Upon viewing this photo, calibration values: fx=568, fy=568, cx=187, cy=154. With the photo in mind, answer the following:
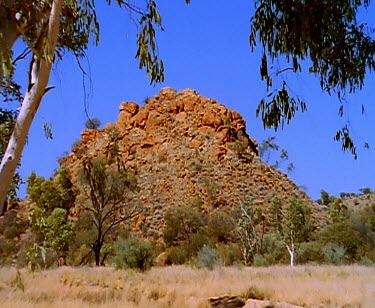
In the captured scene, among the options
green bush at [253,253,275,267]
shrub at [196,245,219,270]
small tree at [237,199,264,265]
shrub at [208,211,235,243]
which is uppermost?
shrub at [208,211,235,243]

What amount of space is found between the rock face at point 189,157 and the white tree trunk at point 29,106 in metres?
28.0

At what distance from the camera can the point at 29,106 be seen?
4426 mm

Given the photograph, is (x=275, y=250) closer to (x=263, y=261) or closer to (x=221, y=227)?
(x=263, y=261)

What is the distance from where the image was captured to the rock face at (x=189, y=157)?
34719 mm

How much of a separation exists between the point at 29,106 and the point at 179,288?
9609 mm

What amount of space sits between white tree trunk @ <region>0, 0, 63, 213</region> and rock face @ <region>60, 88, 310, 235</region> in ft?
92.0

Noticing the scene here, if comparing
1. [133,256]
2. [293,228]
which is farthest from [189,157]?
[133,256]

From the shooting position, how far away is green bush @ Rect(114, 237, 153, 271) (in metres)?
19.3

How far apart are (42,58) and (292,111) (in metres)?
2.83

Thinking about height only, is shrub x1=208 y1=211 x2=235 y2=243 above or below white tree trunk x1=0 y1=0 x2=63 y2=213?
above

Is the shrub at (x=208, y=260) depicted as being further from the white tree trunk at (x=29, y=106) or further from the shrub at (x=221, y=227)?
the white tree trunk at (x=29, y=106)

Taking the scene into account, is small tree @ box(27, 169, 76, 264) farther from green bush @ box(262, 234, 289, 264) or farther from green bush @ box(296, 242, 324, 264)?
green bush @ box(296, 242, 324, 264)

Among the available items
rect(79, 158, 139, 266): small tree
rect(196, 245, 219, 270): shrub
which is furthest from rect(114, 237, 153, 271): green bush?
rect(79, 158, 139, 266): small tree

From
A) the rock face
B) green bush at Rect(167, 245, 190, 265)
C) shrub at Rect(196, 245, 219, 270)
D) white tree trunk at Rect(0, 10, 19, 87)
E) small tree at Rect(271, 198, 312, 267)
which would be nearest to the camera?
white tree trunk at Rect(0, 10, 19, 87)
